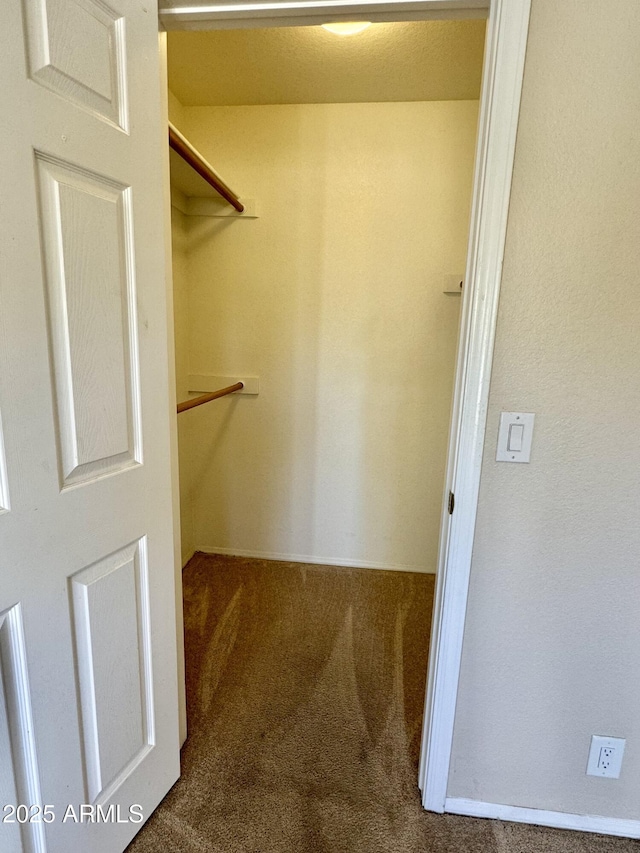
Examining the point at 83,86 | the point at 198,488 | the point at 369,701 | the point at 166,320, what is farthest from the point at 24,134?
the point at 198,488

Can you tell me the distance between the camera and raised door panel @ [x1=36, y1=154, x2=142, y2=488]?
30.8 inches

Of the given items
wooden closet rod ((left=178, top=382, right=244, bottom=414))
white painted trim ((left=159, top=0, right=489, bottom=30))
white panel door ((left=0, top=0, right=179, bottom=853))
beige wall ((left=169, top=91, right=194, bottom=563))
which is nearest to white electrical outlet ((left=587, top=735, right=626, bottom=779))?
white panel door ((left=0, top=0, right=179, bottom=853))

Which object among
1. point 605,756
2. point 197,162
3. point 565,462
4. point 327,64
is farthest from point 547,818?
point 327,64

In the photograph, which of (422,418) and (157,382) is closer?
(157,382)

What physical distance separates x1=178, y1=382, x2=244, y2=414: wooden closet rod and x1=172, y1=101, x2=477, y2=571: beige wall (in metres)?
0.15

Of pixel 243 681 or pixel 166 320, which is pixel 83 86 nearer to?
pixel 166 320

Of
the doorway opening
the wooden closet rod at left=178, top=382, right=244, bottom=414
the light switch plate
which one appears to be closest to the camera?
the light switch plate

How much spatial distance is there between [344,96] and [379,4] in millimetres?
1229

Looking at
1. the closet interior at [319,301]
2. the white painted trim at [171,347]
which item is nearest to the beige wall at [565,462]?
the white painted trim at [171,347]

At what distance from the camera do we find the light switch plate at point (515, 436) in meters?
1.00

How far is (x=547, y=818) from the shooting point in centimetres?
117

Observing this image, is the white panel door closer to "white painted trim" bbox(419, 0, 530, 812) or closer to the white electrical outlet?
"white painted trim" bbox(419, 0, 530, 812)

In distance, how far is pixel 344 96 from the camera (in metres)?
2.03

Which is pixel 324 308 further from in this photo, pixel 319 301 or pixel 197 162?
pixel 197 162
